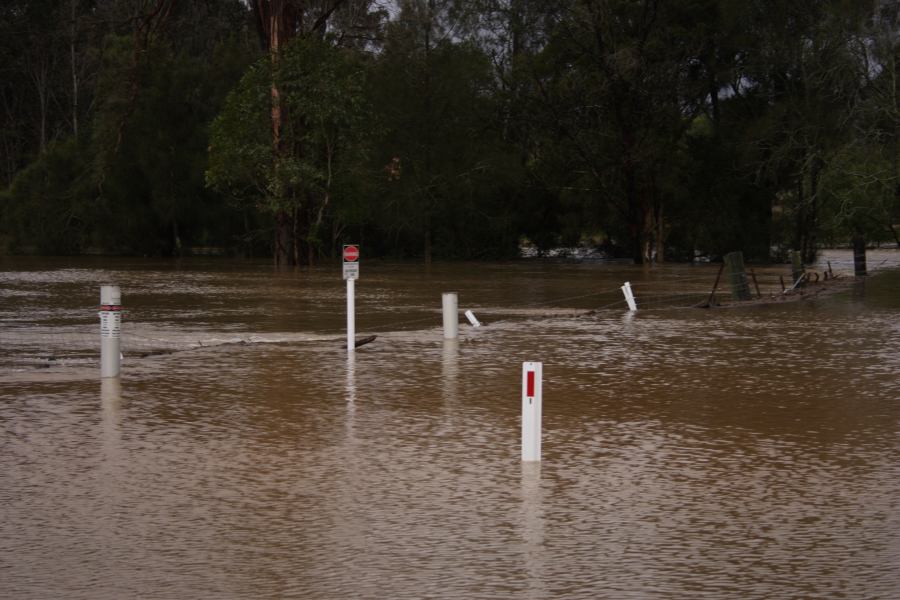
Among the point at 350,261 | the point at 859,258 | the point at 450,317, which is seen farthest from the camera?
the point at 859,258

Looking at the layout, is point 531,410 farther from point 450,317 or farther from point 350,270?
point 450,317

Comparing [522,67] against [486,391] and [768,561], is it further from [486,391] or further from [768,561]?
[768,561]

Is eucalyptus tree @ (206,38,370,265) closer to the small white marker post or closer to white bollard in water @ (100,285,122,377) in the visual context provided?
white bollard in water @ (100,285,122,377)

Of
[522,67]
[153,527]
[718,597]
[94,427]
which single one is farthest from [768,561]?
[522,67]

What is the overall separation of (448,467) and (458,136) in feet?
194

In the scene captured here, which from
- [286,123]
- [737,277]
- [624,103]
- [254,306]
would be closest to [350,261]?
[254,306]

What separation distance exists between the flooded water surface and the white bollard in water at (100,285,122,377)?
30 centimetres

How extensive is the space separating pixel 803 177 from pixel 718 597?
57253mm

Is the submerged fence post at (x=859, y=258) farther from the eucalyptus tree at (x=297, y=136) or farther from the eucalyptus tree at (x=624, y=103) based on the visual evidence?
the eucalyptus tree at (x=297, y=136)

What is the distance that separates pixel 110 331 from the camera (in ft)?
50.7

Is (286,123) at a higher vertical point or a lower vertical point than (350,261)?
higher

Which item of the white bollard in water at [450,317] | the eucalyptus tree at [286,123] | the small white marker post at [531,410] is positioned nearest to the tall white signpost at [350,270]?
the white bollard in water at [450,317]

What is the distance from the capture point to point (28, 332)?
22.7m

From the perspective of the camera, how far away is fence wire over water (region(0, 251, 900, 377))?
818 inches
